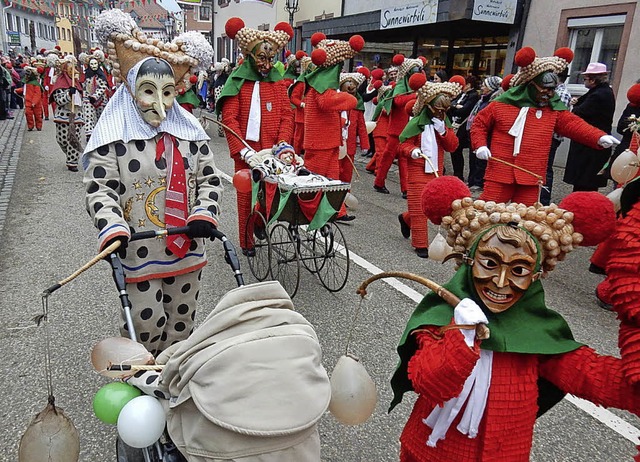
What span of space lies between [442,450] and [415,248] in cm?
429

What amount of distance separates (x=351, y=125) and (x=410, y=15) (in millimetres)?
6193

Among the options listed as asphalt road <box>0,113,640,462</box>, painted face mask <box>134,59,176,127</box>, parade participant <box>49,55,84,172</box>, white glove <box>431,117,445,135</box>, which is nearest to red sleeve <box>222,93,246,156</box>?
asphalt road <box>0,113,640,462</box>

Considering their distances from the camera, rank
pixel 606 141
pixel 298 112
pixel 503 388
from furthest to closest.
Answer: pixel 298 112, pixel 606 141, pixel 503 388

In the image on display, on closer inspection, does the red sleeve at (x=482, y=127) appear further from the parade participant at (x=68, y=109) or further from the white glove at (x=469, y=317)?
Answer: the parade participant at (x=68, y=109)

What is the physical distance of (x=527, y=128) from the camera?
5.17 metres

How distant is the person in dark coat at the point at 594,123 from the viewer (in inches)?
282

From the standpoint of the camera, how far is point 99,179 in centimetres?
257

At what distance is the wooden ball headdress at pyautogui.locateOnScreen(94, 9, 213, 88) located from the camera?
8.86ft

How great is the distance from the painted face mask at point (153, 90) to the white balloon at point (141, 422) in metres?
1.55

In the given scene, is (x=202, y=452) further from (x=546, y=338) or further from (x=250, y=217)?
(x=250, y=217)

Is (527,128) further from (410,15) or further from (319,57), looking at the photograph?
(410,15)

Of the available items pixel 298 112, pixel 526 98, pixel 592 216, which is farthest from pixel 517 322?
pixel 298 112

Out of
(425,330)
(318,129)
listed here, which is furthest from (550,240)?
(318,129)

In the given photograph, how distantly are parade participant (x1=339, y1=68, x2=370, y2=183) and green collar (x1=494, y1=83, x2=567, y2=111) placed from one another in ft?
8.95
